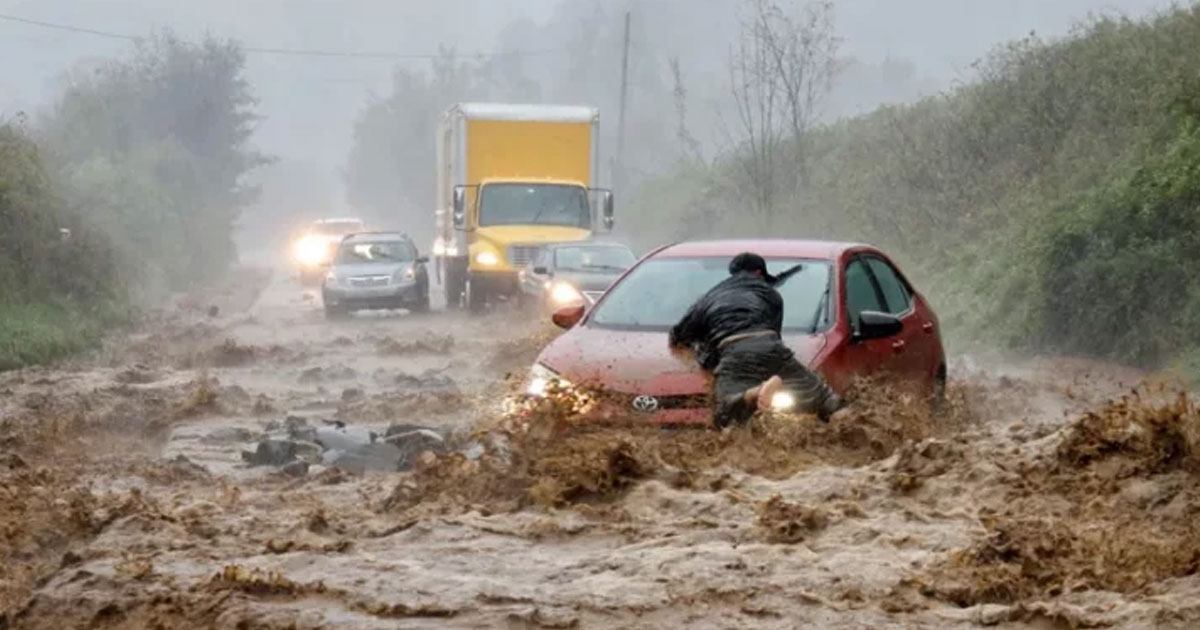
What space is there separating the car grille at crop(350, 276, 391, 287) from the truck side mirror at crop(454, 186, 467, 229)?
2.37 m

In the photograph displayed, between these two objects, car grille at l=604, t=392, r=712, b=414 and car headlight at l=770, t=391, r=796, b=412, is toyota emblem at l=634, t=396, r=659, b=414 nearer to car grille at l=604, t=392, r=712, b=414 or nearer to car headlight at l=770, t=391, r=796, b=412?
car grille at l=604, t=392, r=712, b=414

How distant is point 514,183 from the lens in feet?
102

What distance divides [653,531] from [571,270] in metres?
18.5

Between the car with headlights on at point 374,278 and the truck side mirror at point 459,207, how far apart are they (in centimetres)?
239

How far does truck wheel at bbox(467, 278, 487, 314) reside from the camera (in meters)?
30.9

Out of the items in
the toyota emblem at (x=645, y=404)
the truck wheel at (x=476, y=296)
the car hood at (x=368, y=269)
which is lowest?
the truck wheel at (x=476, y=296)

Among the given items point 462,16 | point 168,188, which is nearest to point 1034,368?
point 168,188

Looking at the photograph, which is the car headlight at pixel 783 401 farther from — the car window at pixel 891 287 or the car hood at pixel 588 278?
the car hood at pixel 588 278

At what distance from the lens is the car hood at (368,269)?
32.7 metres

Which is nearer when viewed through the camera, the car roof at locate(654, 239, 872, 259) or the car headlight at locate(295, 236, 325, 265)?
the car roof at locate(654, 239, 872, 259)

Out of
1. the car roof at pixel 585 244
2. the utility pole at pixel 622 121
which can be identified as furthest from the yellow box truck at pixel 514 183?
the utility pole at pixel 622 121

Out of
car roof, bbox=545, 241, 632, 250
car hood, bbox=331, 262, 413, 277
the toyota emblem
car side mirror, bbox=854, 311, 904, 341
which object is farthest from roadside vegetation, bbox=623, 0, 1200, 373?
the toyota emblem

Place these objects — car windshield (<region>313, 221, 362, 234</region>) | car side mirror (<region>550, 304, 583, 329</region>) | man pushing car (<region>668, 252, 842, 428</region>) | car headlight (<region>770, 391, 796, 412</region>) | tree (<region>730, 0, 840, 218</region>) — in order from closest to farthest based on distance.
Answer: car headlight (<region>770, 391, 796, 412</region>) → man pushing car (<region>668, 252, 842, 428</region>) → car side mirror (<region>550, 304, 583, 329</region>) → tree (<region>730, 0, 840, 218</region>) → car windshield (<region>313, 221, 362, 234</region>)

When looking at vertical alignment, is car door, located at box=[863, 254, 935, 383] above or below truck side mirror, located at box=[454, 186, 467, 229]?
below
